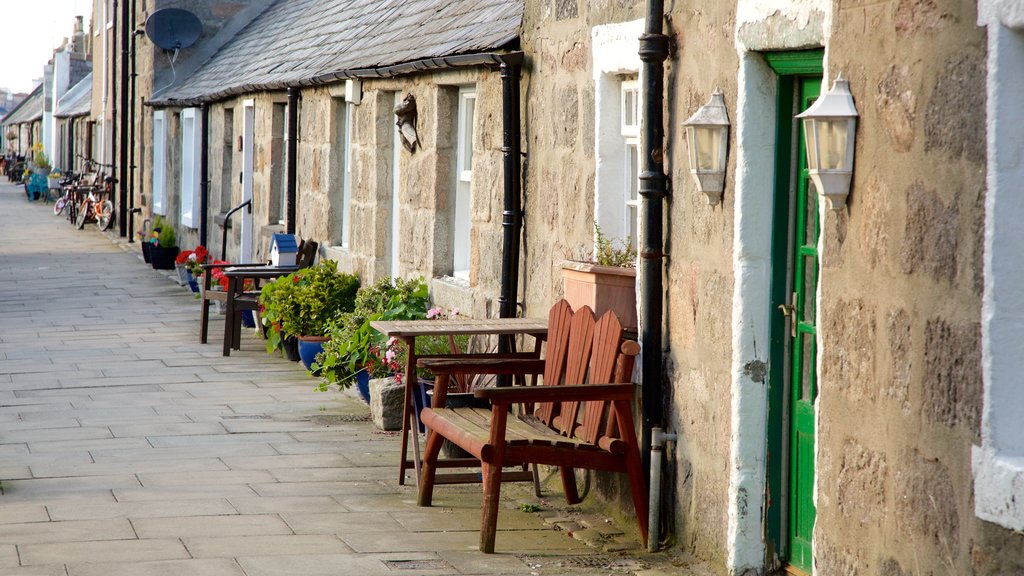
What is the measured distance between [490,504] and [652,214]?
1411 mm

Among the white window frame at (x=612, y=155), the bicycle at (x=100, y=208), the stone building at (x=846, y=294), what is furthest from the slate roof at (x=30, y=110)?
the stone building at (x=846, y=294)

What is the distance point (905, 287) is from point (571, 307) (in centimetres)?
257

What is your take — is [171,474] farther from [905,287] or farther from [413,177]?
[905,287]

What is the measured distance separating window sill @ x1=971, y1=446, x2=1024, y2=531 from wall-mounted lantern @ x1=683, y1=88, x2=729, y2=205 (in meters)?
1.92

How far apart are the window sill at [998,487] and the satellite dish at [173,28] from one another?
1776 cm

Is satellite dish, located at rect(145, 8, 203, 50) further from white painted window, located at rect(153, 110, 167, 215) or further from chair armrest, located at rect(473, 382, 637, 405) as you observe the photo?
chair armrest, located at rect(473, 382, 637, 405)

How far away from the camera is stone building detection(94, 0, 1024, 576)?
148 inches

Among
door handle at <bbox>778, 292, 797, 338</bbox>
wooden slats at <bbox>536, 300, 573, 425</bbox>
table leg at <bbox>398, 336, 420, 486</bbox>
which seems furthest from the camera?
table leg at <bbox>398, 336, 420, 486</bbox>

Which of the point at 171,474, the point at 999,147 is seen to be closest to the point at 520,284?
the point at 171,474

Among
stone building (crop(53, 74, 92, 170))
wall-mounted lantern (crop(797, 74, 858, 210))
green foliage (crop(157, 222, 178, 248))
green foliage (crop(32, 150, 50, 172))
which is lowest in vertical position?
green foliage (crop(157, 222, 178, 248))

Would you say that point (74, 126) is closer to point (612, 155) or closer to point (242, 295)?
point (242, 295)

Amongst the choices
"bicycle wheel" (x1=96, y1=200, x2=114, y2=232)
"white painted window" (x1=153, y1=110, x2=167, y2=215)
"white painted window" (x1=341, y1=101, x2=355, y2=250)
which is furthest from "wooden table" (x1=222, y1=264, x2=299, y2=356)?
"bicycle wheel" (x1=96, y1=200, x2=114, y2=232)

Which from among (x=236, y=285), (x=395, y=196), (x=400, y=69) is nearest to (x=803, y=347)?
(x=400, y=69)

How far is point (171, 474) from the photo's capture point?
285 inches
